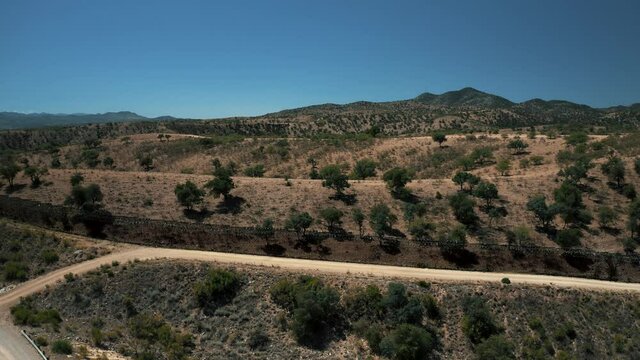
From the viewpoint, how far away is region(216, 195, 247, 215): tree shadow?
188ft

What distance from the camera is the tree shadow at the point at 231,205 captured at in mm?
57219

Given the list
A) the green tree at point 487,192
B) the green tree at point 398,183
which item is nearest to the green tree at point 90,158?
the green tree at point 398,183

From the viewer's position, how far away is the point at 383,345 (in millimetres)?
33312

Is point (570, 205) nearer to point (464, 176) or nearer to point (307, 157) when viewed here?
point (464, 176)

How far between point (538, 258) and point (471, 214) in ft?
30.2

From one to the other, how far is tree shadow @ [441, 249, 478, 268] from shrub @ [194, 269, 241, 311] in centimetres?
2139

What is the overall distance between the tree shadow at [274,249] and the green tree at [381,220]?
10.2m

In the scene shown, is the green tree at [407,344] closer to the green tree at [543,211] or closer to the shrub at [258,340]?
the shrub at [258,340]

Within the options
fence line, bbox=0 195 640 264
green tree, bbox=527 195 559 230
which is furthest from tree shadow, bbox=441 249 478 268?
green tree, bbox=527 195 559 230

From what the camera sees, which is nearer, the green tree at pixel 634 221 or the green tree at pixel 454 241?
the green tree at pixel 454 241

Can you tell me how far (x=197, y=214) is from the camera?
56656mm

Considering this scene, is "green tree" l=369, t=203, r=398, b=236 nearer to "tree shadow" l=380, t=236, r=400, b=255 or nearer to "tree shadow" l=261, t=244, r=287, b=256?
"tree shadow" l=380, t=236, r=400, b=255

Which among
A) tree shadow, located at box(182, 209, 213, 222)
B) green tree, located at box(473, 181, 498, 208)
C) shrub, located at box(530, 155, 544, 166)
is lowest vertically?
tree shadow, located at box(182, 209, 213, 222)

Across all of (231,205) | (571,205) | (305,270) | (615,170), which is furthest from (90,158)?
(615,170)
